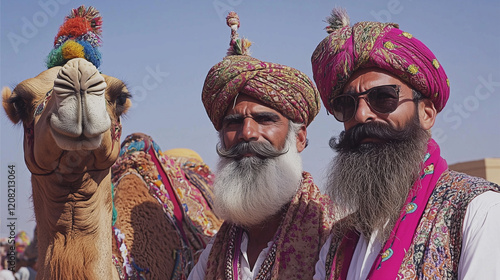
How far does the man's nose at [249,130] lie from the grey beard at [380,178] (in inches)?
39.9

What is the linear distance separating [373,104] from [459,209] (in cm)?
65

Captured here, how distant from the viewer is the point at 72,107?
9.36 ft

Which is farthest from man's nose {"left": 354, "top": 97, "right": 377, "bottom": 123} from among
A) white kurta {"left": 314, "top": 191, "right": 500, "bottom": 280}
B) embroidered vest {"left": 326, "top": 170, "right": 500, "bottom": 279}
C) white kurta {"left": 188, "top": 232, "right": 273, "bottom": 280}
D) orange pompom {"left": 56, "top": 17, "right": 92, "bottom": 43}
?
orange pompom {"left": 56, "top": 17, "right": 92, "bottom": 43}

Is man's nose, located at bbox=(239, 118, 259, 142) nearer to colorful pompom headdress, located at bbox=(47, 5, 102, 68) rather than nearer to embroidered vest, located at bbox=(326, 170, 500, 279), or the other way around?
colorful pompom headdress, located at bbox=(47, 5, 102, 68)

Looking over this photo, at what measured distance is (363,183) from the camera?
2.63 metres

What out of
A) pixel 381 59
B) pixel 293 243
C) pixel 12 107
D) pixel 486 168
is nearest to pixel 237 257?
pixel 293 243

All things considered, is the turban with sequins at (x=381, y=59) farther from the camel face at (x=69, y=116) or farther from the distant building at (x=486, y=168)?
the distant building at (x=486, y=168)

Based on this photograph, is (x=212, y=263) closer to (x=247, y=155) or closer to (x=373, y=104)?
(x=247, y=155)

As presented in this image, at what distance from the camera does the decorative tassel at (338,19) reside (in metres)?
2.96

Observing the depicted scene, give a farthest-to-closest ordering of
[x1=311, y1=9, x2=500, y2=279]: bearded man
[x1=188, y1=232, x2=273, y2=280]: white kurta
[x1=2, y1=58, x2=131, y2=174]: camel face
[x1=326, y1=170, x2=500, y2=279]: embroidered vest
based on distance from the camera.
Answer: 1. [x1=188, y1=232, x2=273, y2=280]: white kurta
2. [x1=2, y1=58, x2=131, y2=174]: camel face
3. [x1=311, y1=9, x2=500, y2=279]: bearded man
4. [x1=326, y1=170, x2=500, y2=279]: embroidered vest

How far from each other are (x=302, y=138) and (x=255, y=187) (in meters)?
0.59

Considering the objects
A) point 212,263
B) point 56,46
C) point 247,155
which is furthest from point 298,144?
point 56,46

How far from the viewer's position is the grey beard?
2.51 metres

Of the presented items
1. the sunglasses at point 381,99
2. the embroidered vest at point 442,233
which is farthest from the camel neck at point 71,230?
the embroidered vest at point 442,233
